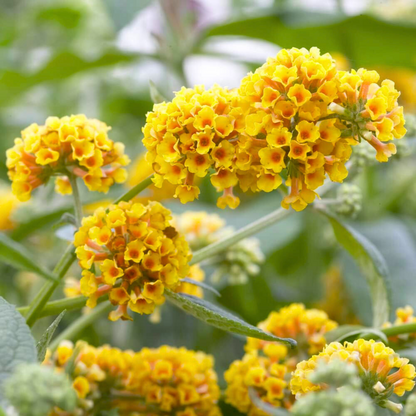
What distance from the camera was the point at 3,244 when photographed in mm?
346

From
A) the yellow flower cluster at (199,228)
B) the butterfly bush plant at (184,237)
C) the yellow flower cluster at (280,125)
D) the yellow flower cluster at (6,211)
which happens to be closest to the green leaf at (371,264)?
the butterfly bush plant at (184,237)

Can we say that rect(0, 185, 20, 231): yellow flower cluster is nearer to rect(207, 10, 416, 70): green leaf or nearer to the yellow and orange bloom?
rect(207, 10, 416, 70): green leaf

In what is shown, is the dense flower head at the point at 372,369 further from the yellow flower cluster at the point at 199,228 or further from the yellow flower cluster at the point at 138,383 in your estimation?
the yellow flower cluster at the point at 199,228

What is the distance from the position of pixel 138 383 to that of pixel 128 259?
145mm

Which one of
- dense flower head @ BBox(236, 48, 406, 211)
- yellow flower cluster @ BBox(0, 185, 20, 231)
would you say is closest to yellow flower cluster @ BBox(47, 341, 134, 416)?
dense flower head @ BBox(236, 48, 406, 211)

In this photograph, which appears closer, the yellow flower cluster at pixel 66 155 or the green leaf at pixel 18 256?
the green leaf at pixel 18 256

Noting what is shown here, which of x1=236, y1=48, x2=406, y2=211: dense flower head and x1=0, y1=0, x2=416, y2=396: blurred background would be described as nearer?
x1=236, y1=48, x2=406, y2=211: dense flower head

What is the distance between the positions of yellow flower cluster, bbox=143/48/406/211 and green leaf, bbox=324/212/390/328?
128 mm

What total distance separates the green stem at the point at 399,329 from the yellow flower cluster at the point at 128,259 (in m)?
0.17

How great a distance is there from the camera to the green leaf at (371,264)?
0.57 meters

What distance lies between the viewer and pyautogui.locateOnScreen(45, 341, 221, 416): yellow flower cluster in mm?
521

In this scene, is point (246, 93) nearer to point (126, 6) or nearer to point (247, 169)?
point (247, 169)

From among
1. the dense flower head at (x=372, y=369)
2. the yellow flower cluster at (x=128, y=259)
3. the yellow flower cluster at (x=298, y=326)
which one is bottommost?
the yellow flower cluster at (x=298, y=326)

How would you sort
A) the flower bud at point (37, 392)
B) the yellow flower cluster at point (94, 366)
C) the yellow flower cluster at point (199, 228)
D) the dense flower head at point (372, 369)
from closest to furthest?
the flower bud at point (37, 392) → the dense flower head at point (372, 369) → the yellow flower cluster at point (94, 366) → the yellow flower cluster at point (199, 228)
